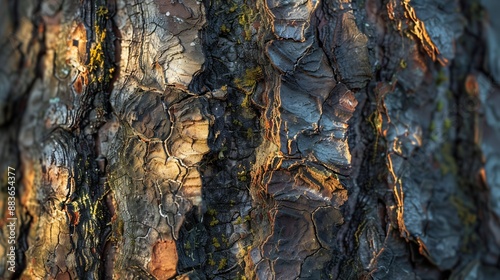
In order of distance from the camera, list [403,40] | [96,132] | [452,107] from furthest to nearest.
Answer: [452,107], [403,40], [96,132]

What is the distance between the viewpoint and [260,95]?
54.5 inches

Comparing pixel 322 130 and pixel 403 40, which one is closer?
pixel 322 130

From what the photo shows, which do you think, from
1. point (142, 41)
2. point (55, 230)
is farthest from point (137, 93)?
point (55, 230)

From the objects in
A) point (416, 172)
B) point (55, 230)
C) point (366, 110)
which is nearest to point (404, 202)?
point (416, 172)

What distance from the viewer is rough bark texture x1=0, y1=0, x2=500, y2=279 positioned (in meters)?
1.33

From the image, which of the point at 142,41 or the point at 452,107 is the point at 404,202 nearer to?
the point at 452,107

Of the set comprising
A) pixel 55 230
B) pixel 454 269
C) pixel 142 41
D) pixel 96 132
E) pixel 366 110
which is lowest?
pixel 454 269

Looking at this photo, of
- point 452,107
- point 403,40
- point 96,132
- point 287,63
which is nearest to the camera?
point 287,63

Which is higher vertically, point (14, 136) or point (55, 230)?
point (14, 136)

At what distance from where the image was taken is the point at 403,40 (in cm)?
156

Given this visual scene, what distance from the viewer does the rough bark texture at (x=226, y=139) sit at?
1.33 m

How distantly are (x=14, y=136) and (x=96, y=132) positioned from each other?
1.24 feet

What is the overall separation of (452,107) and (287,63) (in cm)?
73

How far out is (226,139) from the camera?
1380mm
